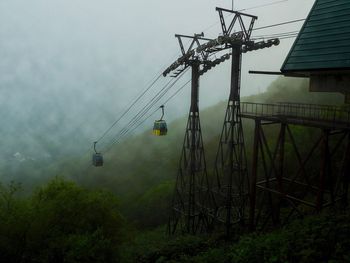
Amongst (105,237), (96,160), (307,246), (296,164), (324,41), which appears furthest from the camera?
(296,164)

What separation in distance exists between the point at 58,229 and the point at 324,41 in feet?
38.8

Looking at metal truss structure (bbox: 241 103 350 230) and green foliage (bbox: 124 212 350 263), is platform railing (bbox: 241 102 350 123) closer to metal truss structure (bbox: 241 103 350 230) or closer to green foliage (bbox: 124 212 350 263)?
metal truss structure (bbox: 241 103 350 230)

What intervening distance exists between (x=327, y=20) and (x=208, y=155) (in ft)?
89.6

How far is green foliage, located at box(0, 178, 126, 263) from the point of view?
11336 mm

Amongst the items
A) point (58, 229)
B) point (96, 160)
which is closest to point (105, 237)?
point (58, 229)

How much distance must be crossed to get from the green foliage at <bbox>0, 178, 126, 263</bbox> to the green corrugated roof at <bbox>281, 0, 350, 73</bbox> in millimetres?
9436

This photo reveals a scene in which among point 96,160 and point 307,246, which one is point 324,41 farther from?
point 96,160

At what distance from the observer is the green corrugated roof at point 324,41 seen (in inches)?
369

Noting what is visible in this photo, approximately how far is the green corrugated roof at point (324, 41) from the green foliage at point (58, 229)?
9.44 m

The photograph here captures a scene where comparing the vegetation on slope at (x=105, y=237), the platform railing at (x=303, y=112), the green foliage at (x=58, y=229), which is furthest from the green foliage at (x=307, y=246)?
the green foliage at (x=58, y=229)

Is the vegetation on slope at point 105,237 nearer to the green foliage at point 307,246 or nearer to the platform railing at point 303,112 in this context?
the green foliage at point 307,246

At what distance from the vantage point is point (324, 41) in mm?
10086

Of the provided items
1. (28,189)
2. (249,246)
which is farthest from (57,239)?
(28,189)

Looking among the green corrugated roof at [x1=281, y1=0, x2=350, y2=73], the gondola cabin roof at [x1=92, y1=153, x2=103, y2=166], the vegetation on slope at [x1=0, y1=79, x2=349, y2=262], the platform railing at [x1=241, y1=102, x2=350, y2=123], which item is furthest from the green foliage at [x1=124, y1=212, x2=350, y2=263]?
the gondola cabin roof at [x1=92, y1=153, x2=103, y2=166]
